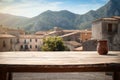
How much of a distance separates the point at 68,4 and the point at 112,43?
43.7 meters

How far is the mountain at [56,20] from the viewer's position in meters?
52.6

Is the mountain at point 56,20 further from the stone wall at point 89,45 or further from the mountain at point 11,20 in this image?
the stone wall at point 89,45

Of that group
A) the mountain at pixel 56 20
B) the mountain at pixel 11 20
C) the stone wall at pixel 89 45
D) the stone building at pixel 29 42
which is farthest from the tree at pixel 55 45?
the mountain at pixel 11 20

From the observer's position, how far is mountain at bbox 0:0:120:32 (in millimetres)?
52594

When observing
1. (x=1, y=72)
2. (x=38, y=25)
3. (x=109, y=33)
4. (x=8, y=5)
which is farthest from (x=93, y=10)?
(x=1, y=72)

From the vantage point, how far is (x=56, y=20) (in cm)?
5881

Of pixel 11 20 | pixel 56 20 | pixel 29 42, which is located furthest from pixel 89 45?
pixel 56 20

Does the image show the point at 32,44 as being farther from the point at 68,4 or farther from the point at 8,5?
the point at 68,4

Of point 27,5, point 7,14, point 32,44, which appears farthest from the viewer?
point 27,5

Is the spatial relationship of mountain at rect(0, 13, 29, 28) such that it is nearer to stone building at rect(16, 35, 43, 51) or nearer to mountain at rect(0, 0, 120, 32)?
mountain at rect(0, 0, 120, 32)

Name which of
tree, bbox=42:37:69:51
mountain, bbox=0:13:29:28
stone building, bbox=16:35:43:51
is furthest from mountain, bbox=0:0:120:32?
tree, bbox=42:37:69:51

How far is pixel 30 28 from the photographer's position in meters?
56.6

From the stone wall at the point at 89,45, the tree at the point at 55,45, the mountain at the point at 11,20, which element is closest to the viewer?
the stone wall at the point at 89,45

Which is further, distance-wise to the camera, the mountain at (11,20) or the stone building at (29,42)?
the mountain at (11,20)
